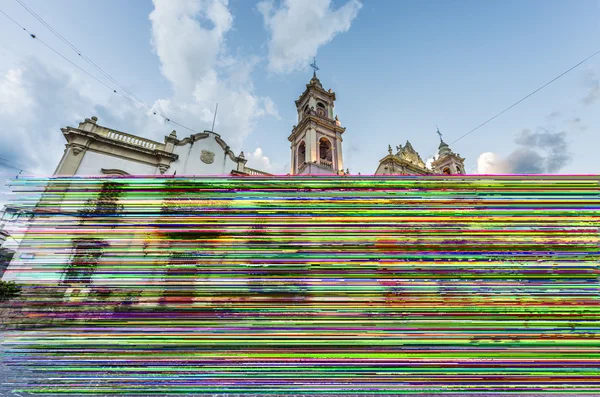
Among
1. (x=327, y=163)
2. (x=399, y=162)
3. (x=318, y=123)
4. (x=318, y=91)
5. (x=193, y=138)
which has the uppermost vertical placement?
(x=318, y=91)

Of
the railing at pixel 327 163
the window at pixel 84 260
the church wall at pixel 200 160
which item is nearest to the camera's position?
the window at pixel 84 260

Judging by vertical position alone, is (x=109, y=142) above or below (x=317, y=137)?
below

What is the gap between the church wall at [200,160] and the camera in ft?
51.9

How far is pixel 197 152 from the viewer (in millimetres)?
16656

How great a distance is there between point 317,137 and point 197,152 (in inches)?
408

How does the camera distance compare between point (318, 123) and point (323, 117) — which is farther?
point (323, 117)

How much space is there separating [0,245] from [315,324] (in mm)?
5194

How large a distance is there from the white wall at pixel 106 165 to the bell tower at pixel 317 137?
11103 mm

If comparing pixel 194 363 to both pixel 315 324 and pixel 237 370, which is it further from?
pixel 315 324

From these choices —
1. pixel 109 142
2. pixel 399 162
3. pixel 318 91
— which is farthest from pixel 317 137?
pixel 109 142

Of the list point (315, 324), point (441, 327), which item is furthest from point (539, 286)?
point (315, 324)

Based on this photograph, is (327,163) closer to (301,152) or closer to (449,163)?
(301,152)

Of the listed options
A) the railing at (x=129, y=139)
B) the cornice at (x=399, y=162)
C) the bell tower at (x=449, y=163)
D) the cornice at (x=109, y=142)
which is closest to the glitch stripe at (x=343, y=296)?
the cornice at (x=109, y=142)

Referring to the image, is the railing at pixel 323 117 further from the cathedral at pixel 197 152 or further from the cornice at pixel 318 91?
the cornice at pixel 318 91
